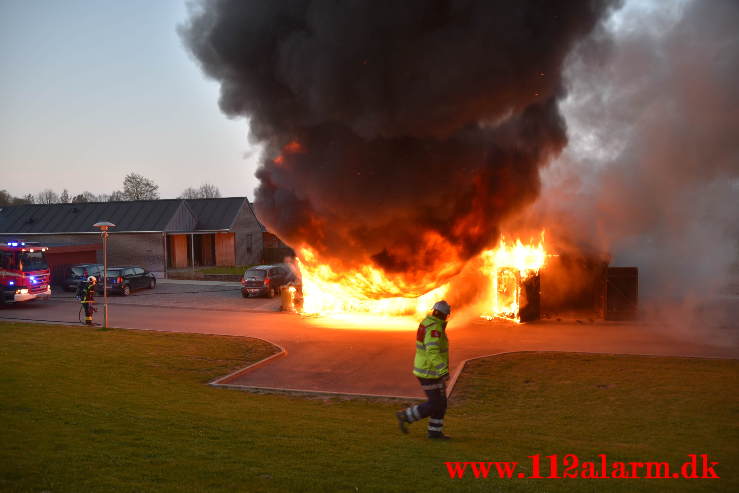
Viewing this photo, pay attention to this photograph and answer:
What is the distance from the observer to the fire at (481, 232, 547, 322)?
19.4m

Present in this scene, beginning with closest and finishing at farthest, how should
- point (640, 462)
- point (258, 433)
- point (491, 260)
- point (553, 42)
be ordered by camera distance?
point (640, 462) → point (258, 433) → point (553, 42) → point (491, 260)

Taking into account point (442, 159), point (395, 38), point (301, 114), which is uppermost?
point (395, 38)

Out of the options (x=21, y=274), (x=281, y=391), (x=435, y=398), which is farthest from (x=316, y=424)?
(x=21, y=274)

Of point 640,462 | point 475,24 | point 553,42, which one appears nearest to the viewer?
point 640,462

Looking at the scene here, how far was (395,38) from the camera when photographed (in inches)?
612

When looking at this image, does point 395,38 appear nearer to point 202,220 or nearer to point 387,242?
point 387,242

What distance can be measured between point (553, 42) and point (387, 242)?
7.76 m

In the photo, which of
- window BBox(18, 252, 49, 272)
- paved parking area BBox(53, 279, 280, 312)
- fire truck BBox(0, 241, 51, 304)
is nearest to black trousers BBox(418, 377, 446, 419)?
paved parking area BBox(53, 279, 280, 312)

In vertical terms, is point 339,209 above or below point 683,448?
above

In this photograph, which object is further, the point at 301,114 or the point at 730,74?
the point at 730,74

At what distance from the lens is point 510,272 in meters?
19.7

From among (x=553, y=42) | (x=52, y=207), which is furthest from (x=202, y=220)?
(x=553, y=42)

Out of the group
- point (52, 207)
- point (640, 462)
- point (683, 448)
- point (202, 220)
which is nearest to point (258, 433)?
point (640, 462)

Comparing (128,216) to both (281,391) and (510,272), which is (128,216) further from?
(281,391)
